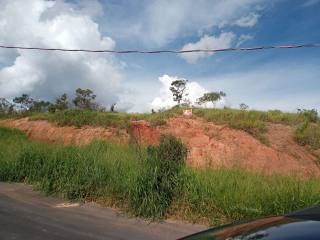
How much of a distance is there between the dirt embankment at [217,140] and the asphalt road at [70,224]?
7291 millimetres

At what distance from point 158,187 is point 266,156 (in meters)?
9.58

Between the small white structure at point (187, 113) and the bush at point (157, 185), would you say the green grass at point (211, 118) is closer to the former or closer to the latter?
the small white structure at point (187, 113)

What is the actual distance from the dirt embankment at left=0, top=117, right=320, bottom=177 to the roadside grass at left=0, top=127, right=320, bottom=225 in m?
6.07

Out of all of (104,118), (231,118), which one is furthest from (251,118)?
(104,118)

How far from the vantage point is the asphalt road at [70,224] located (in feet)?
20.9

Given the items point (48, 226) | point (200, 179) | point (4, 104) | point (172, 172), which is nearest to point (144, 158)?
point (172, 172)

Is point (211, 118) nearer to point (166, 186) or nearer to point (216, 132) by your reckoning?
point (216, 132)

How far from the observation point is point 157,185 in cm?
782

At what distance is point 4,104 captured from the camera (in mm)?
29062

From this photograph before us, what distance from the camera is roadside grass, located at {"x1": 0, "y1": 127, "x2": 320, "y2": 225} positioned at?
704 cm

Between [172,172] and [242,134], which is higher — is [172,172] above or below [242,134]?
below

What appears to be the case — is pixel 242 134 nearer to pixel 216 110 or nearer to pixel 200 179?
pixel 216 110

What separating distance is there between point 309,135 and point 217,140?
337 cm

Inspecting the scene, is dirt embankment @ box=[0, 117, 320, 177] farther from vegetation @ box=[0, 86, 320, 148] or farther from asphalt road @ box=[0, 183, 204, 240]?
asphalt road @ box=[0, 183, 204, 240]
